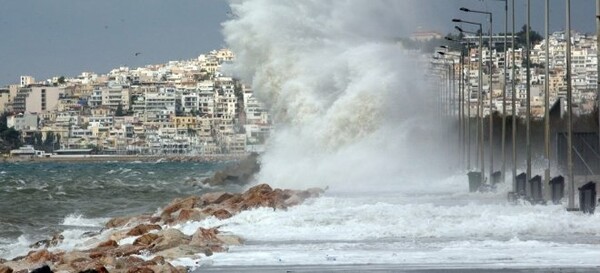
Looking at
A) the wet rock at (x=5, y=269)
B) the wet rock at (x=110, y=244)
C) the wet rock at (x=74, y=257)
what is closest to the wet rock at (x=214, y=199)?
the wet rock at (x=110, y=244)

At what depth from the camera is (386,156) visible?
7531 cm

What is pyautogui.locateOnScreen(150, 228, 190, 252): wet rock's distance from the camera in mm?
26625

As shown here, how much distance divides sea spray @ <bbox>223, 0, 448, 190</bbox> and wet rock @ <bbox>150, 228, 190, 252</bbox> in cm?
4486

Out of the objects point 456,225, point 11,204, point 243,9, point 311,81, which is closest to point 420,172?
point 311,81

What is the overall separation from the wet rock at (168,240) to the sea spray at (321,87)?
4486 centimetres

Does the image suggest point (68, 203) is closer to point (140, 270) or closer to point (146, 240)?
point (146, 240)

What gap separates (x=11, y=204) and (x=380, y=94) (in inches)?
785

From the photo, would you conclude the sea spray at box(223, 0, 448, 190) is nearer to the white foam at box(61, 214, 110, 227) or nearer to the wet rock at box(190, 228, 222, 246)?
the white foam at box(61, 214, 110, 227)

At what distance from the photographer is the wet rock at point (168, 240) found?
26625mm

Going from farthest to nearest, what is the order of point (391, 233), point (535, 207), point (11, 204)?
point (11, 204) < point (535, 207) < point (391, 233)

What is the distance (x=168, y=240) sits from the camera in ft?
89.3

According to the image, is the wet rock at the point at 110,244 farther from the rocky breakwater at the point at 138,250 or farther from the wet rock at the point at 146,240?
the wet rock at the point at 146,240

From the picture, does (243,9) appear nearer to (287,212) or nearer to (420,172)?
(420,172)

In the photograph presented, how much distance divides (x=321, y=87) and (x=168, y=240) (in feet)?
162
